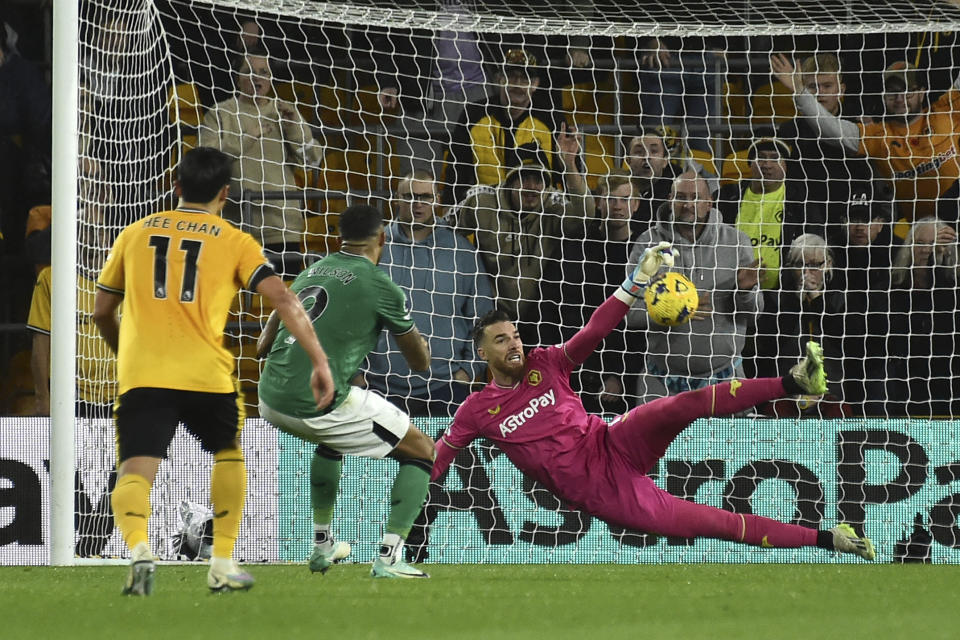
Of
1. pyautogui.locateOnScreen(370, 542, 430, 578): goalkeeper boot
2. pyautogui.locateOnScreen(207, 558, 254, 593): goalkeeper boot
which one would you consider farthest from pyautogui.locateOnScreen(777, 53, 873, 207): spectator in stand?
pyautogui.locateOnScreen(207, 558, 254, 593): goalkeeper boot

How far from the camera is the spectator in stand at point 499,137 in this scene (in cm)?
991

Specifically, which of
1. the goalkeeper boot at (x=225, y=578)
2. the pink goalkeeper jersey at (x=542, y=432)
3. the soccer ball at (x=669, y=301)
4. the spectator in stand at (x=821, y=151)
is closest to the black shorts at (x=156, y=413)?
the goalkeeper boot at (x=225, y=578)

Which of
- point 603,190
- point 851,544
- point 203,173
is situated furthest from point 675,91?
point 203,173

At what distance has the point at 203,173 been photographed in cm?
531

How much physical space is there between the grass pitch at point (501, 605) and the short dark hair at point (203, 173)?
1.54 m

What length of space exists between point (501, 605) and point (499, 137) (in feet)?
17.7

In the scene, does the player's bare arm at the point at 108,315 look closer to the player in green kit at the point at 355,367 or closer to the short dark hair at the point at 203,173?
the short dark hair at the point at 203,173

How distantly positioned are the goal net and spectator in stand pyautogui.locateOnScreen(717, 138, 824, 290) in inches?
0.8

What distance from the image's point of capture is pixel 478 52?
10.3 m

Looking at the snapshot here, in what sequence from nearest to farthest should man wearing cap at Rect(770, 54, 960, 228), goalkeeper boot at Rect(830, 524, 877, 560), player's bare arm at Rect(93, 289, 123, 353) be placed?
player's bare arm at Rect(93, 289, 123, 353) < goalkeeper boot at Rect(830, 524, 877, 560) < man wearing cap at Rect(770, 54, 960, 228)

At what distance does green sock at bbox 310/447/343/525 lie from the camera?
6.82 meters

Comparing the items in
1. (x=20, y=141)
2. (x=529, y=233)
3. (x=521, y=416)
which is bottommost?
(x=521, y=416)

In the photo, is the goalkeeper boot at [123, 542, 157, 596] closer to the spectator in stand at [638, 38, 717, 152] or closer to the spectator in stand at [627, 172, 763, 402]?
the spectator in stand at [627, 172, 763, 402]

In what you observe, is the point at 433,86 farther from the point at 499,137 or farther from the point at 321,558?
the point at 321,558
